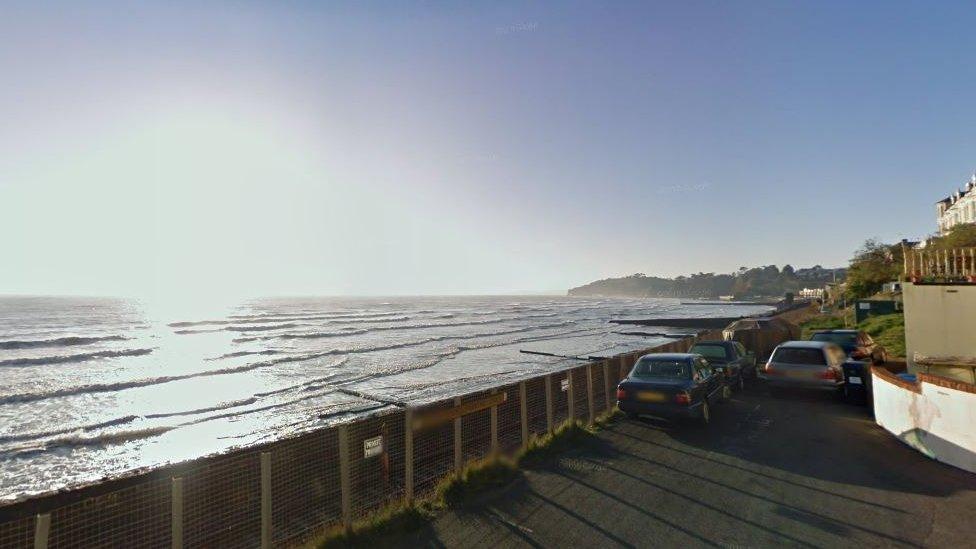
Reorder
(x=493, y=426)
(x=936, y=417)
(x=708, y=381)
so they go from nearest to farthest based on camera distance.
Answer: (x=936, y=417) → (x=493, y=426) → (x=708, y=381)

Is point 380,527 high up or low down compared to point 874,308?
down

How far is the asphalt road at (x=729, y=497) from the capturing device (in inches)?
248

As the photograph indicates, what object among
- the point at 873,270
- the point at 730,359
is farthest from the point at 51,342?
the point at 873,270

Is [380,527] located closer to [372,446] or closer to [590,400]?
[372,446]

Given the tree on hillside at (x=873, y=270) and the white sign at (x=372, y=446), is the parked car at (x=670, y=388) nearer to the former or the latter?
the white sign at (x=372, y=446)

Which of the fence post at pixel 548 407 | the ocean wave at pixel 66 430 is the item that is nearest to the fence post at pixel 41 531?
the fence post at pixel 548 407

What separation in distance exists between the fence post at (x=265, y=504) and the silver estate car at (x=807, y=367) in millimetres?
14055

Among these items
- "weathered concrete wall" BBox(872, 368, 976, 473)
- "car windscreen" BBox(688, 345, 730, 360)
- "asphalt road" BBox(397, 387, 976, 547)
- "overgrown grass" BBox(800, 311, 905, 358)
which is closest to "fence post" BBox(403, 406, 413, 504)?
"asphalt road" BBox(397, 387, 976, 547)

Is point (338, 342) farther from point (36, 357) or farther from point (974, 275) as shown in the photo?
point (974, 275)

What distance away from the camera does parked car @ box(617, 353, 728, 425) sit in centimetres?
1102

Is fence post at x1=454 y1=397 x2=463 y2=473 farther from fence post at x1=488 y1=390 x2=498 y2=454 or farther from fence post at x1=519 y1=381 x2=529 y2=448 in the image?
fence post at x1=519 y1=381 x2=529 y2=448

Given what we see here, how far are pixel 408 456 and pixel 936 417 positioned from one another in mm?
9202

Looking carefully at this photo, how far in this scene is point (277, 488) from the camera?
658 cm

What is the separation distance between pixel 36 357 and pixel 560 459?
47.3 meters
